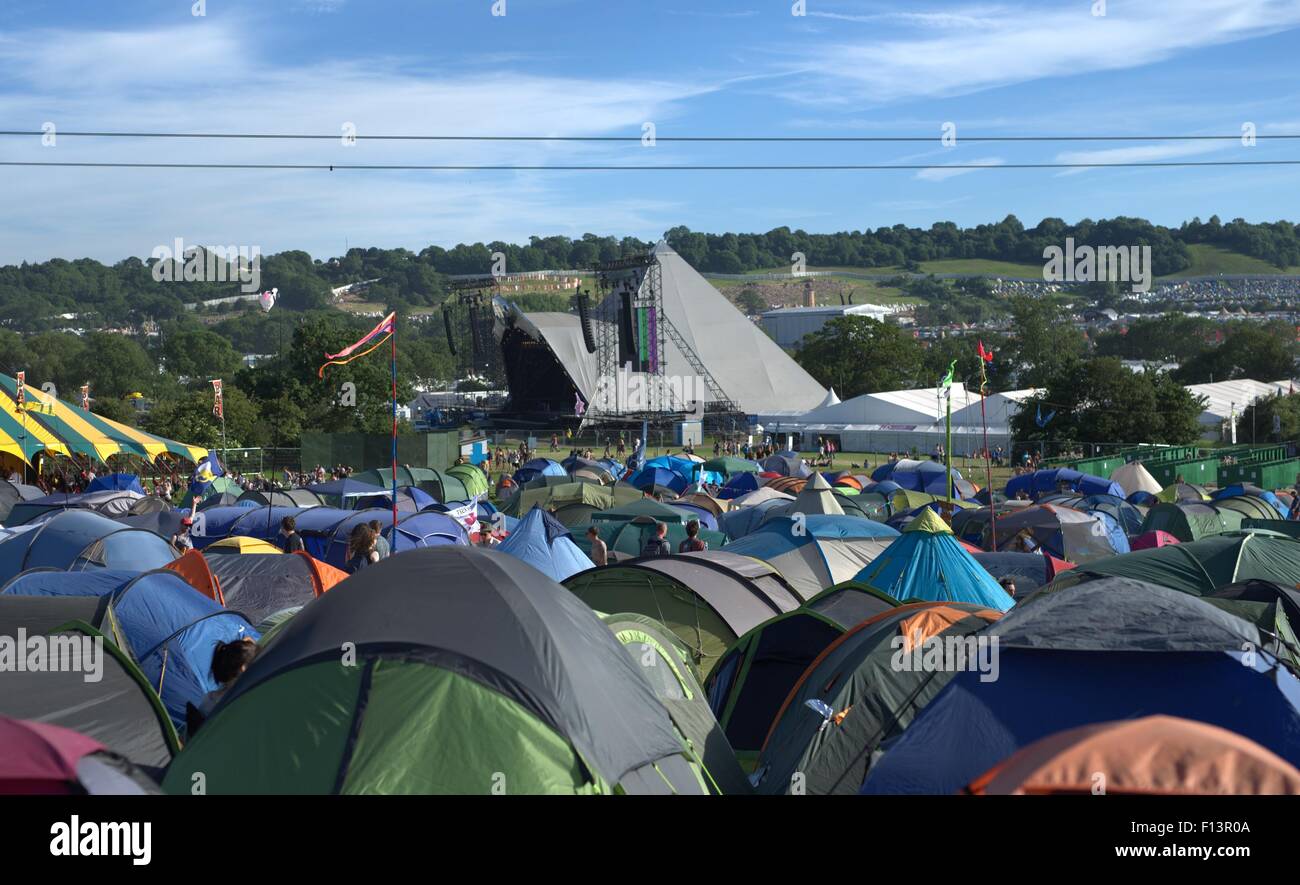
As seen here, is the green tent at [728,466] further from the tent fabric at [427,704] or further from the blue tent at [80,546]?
the tent fabric at [427,704]


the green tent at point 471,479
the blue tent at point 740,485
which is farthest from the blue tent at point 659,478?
the green tent at point 471,479

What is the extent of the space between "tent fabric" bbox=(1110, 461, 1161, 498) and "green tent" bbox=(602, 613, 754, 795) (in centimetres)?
2404

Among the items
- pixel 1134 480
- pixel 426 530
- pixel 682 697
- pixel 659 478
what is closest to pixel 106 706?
pixel 682 697

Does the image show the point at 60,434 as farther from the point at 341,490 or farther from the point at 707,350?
the point at 707,350

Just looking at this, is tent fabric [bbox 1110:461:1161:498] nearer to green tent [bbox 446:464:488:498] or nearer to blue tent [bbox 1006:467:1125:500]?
blue tent [bbox 1006:467:1125:500]

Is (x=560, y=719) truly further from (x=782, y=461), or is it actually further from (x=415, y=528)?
(x=782, y=461)

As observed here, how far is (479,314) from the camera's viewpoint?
72.9m

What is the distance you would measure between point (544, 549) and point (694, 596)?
10.1ft

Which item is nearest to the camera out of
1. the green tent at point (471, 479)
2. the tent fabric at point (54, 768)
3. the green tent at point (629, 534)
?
the tent fabric at point (54, 768)

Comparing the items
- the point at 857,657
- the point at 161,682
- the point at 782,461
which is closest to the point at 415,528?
the point at 161,682

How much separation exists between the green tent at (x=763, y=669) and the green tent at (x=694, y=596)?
3.92 ft

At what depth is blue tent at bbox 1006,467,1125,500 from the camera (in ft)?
90.7

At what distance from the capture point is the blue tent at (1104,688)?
4.55 meters

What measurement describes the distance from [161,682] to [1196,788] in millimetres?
6358
